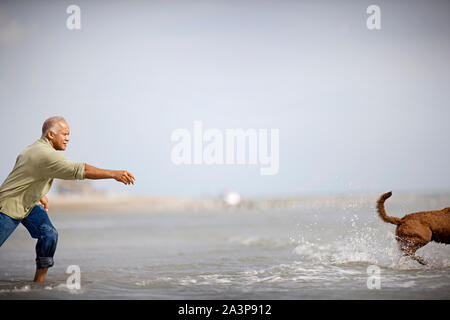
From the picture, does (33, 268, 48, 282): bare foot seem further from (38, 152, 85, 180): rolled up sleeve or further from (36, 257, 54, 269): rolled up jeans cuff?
(38, 152, 85, 180): rolled up sleeve

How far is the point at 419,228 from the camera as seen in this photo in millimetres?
6375

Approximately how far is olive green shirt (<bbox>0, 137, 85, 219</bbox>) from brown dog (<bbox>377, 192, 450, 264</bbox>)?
12.7 ft

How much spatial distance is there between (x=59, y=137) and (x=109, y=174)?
0.90m

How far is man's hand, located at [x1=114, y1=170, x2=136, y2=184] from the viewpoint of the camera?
5.08 m

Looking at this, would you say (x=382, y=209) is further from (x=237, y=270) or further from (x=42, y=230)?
(x=42, y=230)

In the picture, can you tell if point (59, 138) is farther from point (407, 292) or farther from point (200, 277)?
point (407, 292)

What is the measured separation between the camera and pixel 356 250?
8.21 meters

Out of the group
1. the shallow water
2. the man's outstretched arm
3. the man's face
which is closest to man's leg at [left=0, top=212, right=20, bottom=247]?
the shallow water

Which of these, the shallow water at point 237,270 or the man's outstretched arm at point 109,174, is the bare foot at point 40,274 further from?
the man's outstretched arm at point 109,174

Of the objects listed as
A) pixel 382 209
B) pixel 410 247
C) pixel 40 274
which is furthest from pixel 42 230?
pixel 410 247

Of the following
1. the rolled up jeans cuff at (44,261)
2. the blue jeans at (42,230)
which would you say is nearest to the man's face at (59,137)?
the blue jeans at (42,230)

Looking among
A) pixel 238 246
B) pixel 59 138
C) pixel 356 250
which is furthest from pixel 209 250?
pixel 59 138

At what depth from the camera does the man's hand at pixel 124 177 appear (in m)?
5.08

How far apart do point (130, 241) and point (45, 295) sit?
6.63 m
